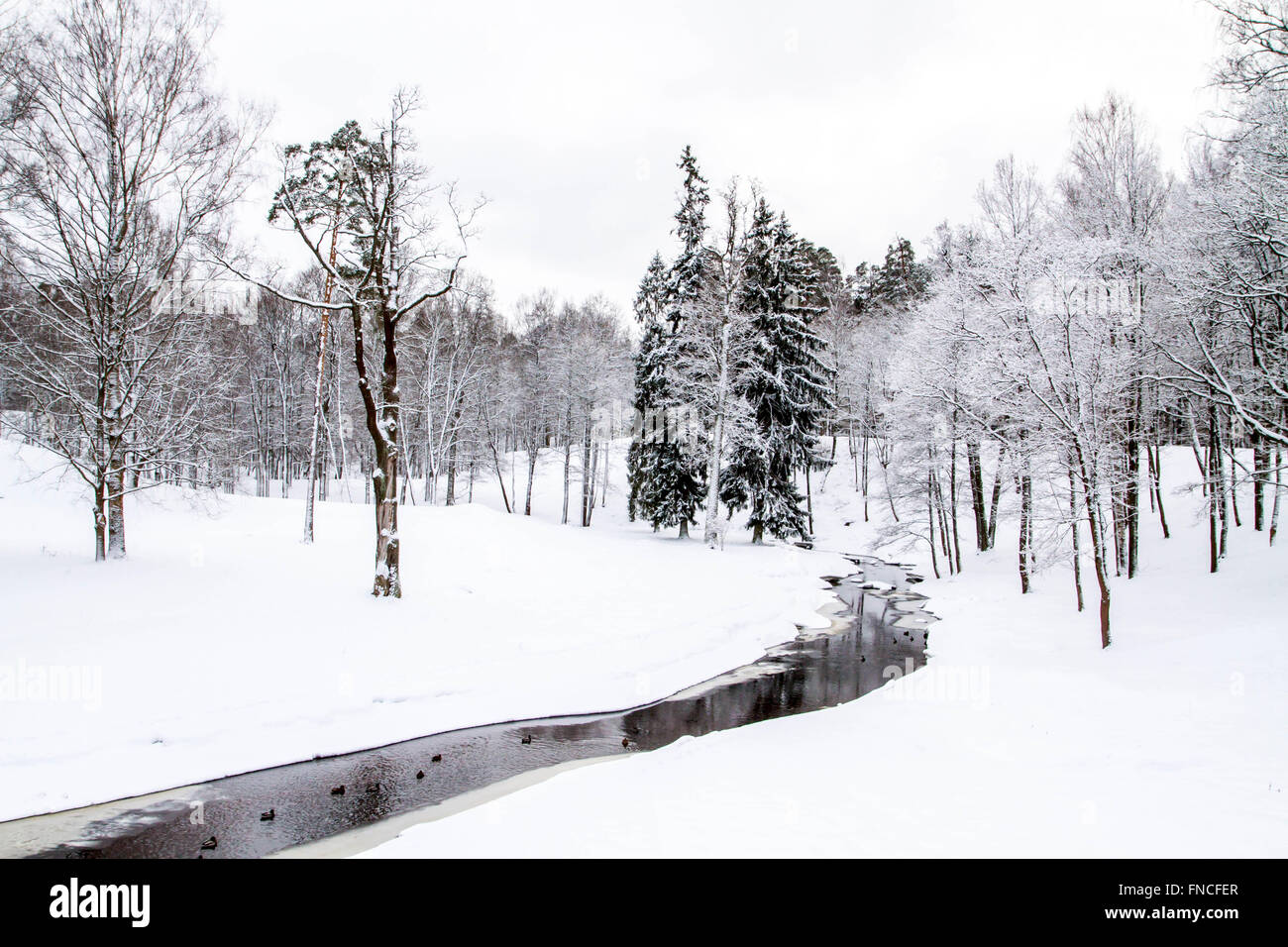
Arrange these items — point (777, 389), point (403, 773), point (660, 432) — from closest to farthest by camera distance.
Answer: point (403, 773), point (660, 432), point (777, 389)

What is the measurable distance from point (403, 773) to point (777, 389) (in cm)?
2676

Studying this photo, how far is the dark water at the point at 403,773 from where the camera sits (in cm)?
696

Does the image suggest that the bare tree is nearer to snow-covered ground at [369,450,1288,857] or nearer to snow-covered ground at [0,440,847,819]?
snow-covered ground at [0,440,847,819]

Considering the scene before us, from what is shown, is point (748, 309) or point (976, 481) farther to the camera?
point (748, 309)

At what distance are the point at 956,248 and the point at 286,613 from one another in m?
25.5

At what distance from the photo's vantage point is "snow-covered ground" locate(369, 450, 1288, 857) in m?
5.72

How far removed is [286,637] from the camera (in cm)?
1177

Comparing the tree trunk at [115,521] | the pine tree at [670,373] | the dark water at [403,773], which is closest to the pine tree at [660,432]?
the pine tree at [670,373]

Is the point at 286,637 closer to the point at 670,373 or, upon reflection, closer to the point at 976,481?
the point at 670,373

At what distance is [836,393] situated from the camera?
52062mm

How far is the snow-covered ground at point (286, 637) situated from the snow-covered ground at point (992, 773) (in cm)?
410

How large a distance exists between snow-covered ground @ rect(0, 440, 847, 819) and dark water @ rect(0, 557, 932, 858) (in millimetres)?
457

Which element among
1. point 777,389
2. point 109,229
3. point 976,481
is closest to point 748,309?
point 777,389
